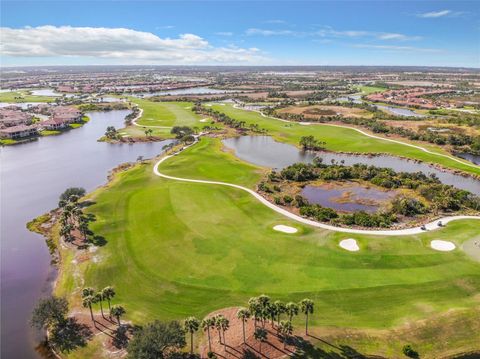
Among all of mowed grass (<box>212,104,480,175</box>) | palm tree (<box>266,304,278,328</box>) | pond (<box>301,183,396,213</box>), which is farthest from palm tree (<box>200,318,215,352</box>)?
mowed grass (<box>212,104,480,175</box>)

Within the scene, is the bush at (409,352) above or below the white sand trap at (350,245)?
below

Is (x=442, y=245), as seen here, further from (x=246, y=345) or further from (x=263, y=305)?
(x=246, y=345)

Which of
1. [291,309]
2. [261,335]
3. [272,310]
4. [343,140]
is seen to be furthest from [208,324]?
[343,140]

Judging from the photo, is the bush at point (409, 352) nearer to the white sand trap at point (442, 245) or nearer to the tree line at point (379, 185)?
the white sand trap at point (442, 245)

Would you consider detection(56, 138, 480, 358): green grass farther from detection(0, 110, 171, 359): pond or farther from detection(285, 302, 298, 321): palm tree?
detection(0, 110, 171, 359): pond

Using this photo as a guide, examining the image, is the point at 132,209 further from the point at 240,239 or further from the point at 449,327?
the point at 449,327

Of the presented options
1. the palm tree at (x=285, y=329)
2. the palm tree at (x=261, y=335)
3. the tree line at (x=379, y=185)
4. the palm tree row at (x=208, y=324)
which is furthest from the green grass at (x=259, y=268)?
the tree line at (x=379, y=185)
